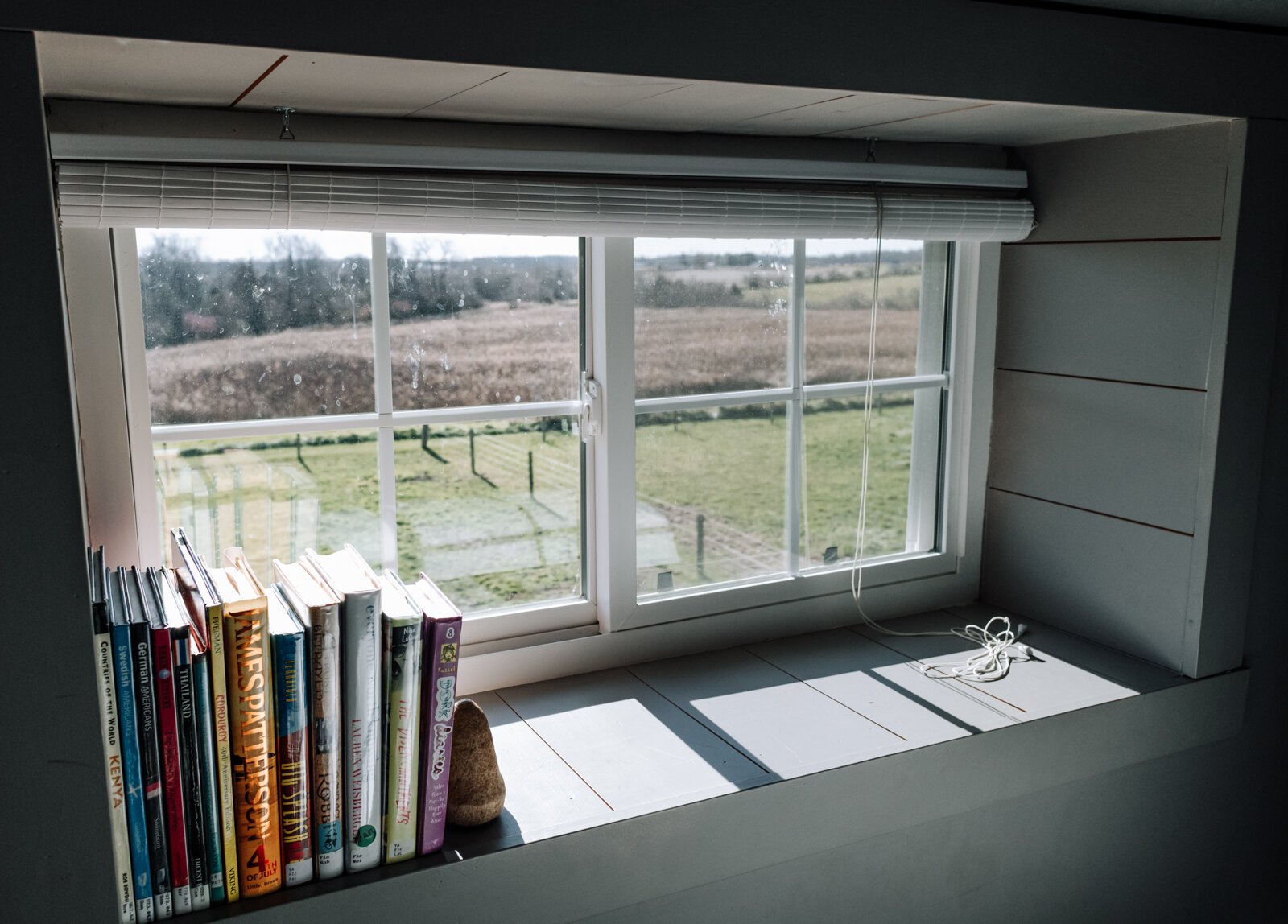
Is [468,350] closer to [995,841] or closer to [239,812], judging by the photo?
[239,812]

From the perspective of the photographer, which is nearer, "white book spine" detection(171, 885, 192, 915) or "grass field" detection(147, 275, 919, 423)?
"white book spine" detection(171, 885, 192, 915)

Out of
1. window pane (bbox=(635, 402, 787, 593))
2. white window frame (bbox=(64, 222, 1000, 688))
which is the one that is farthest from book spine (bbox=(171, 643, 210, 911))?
window pane (bbox=(635, 402, 787, 593))

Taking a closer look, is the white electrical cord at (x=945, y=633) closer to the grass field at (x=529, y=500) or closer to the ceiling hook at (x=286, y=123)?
the grass field at (x=529, y=500)

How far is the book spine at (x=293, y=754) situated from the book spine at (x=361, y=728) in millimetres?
56

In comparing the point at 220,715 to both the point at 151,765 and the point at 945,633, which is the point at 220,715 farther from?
the point at 945,633

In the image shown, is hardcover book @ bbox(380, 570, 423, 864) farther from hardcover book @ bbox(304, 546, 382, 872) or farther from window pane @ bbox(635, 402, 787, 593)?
window pane @ bbox(635, 402, 787, 593)

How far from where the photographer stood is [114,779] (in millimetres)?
1265

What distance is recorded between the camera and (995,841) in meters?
2.04

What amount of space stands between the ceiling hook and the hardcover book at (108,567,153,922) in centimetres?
73

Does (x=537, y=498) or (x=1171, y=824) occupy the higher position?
(x=537, y=498)

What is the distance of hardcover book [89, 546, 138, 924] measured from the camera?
48.0 inches

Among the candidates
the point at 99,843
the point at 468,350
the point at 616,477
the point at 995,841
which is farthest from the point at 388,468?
the point at 995,841

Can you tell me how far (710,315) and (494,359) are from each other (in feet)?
1.50

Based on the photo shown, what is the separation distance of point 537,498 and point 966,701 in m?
0.91
